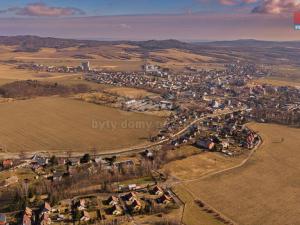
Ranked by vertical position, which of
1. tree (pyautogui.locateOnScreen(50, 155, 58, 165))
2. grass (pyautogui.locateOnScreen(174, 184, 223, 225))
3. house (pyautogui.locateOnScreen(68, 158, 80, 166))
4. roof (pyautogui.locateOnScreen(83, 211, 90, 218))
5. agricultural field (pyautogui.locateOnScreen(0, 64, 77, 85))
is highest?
agricultural field (pyautogui.locateOnScreen(0, 64, 77, 85))

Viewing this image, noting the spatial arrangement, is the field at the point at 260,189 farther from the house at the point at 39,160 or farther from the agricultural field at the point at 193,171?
the house at the point at 39,160

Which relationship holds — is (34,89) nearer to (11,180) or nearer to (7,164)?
(7,164)

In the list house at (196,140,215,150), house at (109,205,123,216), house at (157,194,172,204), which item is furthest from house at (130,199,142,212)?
house at (196,140,215,150)

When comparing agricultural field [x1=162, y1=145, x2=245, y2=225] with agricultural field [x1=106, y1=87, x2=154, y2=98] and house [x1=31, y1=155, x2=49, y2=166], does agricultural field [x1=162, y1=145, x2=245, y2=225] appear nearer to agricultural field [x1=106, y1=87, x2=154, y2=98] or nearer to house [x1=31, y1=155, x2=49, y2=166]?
house [x1=31, y1=155, x2=49, y2=166]

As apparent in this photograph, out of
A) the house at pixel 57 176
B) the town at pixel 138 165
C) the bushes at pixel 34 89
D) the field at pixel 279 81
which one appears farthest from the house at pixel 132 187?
the field at pixel 279 81

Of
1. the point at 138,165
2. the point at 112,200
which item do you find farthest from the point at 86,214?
the point at 138,165

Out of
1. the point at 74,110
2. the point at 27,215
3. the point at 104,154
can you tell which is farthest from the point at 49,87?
the point at 27,215
